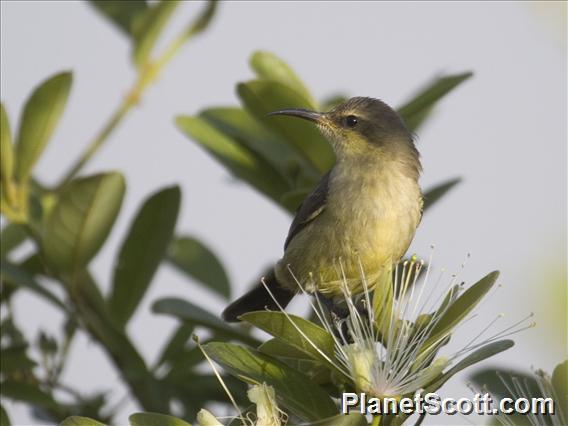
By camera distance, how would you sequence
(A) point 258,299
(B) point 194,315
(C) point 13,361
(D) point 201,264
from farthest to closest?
(A) point 258,299 < (D) point 201,264 < (C) point 13,361 < (B) point 194,315

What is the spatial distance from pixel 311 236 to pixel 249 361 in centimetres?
237

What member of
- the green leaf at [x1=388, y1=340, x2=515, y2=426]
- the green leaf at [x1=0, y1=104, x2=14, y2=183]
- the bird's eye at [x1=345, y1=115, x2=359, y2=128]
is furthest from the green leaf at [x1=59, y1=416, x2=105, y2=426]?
the bird's eye at [x1=345, y1=115, x2=359, y2=128]

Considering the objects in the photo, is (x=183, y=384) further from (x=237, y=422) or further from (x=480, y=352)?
(x=480, y=352)

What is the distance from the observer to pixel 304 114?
5.54 m

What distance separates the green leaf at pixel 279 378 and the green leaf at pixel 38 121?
1.96 meters

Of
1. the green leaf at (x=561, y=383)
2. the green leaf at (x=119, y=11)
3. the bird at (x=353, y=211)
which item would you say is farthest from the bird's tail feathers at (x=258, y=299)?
the green leaf at (x=561, y=383)

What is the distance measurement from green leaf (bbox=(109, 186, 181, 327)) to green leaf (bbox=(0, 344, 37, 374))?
444mm

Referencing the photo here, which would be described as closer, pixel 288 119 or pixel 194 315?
pixel 194 315

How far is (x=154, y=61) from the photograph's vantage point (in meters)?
5.54

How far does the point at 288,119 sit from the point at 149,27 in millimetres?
819

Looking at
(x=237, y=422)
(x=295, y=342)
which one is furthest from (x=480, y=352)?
(x=237, y=422)

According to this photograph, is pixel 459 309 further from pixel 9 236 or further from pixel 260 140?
pixel 9 236

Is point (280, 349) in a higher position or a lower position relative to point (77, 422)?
higher

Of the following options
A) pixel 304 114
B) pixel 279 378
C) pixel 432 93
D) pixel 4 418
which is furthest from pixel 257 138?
pixel 279 378
